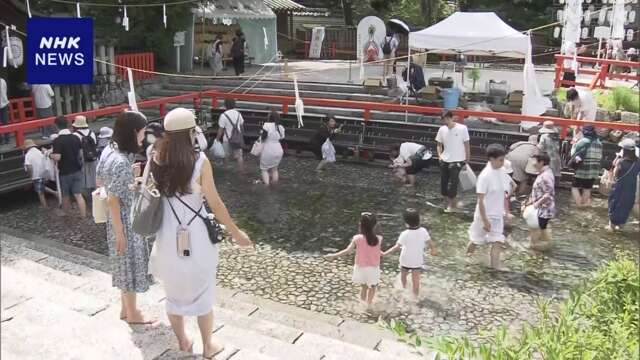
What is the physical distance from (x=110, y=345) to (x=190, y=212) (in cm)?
116

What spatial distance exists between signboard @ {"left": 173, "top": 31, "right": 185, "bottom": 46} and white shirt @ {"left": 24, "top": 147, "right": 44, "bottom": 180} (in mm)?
12573

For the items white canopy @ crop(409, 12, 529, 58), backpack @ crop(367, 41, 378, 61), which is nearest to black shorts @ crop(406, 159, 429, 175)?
white canopy @ crop(409, 12, 529, 58)

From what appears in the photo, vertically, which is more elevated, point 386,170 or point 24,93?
point 24,93

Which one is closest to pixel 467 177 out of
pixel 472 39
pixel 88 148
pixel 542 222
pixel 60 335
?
pixel 542 222

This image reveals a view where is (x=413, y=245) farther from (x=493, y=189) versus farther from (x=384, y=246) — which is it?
(x=384, y=246)

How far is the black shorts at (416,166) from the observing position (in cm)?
1140

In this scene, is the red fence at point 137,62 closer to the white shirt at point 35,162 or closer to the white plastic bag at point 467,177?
the white shirt at point 35,162

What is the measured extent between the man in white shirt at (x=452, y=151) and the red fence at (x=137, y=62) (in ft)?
40.4

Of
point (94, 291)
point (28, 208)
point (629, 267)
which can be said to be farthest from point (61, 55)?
point (629, 267)

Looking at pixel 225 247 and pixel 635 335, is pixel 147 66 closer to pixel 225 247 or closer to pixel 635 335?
pixel 225 247

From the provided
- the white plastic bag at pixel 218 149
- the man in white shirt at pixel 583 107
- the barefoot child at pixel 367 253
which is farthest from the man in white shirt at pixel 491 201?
the white plastic bag at pixel 218 149

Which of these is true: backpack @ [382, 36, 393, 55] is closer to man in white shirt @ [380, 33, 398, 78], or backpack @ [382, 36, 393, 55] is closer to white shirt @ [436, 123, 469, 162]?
man in white shirt @ [380, 33, 398, 78]

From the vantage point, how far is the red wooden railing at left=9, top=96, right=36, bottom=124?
14.3 m

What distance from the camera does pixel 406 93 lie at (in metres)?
17.0
